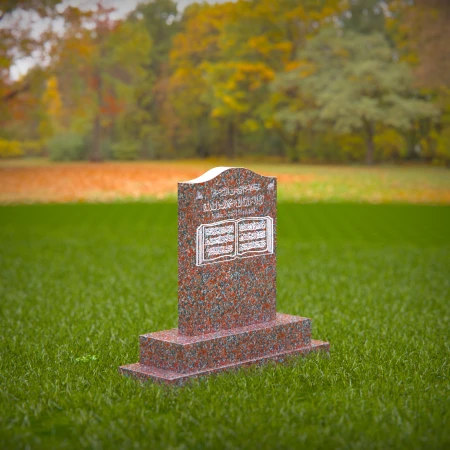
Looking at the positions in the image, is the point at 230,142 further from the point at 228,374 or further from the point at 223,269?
the point at 228,374

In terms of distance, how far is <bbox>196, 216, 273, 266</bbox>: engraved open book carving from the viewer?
6.72 metres

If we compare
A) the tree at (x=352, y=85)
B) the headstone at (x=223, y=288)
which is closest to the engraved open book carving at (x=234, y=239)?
the headstone at (x=223, y=288)

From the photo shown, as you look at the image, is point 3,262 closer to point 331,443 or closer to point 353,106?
point 331,443

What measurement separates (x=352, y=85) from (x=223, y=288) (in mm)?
31563

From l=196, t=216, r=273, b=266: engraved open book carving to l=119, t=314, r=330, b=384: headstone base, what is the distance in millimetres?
704

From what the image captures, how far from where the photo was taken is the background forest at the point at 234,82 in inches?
1405

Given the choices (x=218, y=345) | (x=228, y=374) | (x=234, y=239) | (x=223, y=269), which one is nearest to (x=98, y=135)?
(x=234, y=239)

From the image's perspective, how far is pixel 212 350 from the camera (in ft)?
21.8

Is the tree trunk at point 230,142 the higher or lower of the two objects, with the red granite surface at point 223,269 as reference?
higher

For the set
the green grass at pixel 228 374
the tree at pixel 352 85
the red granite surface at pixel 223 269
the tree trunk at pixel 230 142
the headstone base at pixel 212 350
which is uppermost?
the tree at pixel 352 85

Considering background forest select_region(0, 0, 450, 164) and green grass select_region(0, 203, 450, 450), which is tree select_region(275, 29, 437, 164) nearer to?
background forest select_region(0, 0, 450, 164)

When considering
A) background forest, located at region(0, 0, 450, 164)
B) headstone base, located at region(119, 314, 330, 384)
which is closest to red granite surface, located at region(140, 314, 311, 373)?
headstone base, located at region(119, 314, 330, 384)

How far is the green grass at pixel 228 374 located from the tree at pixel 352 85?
19649mm

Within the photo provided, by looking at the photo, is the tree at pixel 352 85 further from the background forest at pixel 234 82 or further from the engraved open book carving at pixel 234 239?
the engraved open book carving at pixel 234 239
